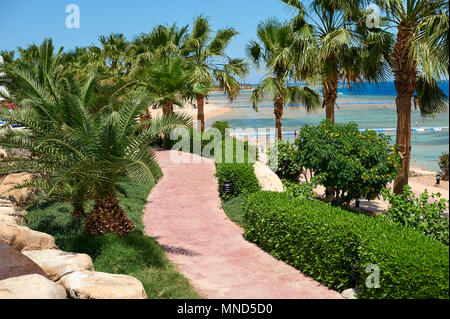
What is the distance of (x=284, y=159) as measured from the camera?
53.3 ft

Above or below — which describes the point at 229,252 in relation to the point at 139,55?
below

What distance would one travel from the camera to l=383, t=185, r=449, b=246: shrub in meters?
7.43

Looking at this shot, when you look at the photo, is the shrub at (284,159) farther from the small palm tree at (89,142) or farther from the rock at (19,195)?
the rock at (19,195)

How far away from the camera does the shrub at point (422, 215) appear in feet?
24.4

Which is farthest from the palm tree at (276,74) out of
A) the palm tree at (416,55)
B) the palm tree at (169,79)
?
the palm tree at (416,55)

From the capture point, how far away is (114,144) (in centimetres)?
900

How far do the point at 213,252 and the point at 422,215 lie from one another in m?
4.48

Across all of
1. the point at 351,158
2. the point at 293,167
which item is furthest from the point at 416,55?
the point at 293,167

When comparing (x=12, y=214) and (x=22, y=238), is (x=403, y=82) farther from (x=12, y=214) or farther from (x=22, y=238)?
(x=12, y=214)

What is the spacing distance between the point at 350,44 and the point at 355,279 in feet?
29.0

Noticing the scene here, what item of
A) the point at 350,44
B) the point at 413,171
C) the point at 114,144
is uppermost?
the point at 350,44

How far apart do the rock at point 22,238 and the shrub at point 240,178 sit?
22.3 feet
